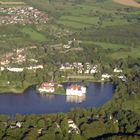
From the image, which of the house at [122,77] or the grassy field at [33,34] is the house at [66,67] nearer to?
the house at [122,77]

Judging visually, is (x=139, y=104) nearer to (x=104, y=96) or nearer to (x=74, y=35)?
(x=104, y=96)

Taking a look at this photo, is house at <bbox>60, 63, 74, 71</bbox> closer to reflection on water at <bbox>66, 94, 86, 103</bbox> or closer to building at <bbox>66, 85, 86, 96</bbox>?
building at <bbox>66, 85, 86, 96</bbox>

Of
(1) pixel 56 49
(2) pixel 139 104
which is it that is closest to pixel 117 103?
(2) pixel 139 104

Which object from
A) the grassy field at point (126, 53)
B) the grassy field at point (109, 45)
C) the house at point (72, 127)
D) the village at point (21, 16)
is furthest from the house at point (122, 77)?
the village at point (21, 16)

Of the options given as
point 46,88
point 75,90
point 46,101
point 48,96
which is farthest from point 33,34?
point 46,101

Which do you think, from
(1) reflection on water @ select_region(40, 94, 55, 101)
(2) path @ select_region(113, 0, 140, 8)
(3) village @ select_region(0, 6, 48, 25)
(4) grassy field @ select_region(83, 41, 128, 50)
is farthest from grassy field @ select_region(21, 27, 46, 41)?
(2) path @ select_region(113, 0, 140, 8)

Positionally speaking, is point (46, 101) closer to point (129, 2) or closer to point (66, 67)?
point (66, 67)
